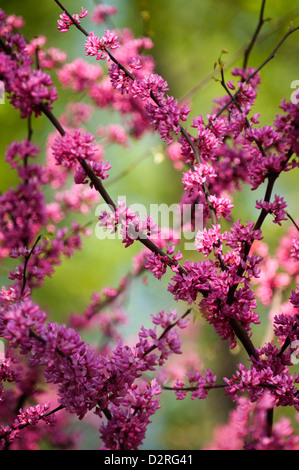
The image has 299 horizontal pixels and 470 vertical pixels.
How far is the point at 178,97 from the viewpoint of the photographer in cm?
925

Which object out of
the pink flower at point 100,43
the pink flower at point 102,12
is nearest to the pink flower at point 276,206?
the pink flower at point 100,43

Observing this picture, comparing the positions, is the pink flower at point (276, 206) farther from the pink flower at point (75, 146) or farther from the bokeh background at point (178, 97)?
the bokeh background at point (178, 97)

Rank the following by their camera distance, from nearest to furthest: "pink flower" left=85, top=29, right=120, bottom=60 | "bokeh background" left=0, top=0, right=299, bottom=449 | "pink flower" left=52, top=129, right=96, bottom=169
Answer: "pink flower" left=52, top=129, right=96, bottom=169 < "pink flower" left=85, top=29, right=120, bottom=60 < "bokeh background" left=0, top=0, right=299, bottom=449

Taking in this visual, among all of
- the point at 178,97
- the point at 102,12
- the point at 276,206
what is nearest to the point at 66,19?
the point at 276,206

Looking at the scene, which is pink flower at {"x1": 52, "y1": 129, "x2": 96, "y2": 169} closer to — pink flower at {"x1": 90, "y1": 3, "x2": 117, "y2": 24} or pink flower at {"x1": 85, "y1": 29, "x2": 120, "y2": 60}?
pink flower at {"x1": 85, "y1": 29, "x2": 120, "y2": 60}

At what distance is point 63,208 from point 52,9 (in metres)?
7.58

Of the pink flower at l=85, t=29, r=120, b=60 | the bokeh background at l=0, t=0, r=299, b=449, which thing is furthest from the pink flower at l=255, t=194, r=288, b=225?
the bokeh background at l=0, t=0, r=299, b=449

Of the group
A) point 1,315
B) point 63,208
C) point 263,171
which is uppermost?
point 63,208

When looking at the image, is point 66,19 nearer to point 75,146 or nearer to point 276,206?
point 75,146

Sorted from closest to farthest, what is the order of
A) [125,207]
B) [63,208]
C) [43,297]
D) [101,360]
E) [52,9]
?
1. [101,360]
2. [125,207]
3. [63,208]
4. [52,9]
5. [43,297]

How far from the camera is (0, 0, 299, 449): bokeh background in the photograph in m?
9.20

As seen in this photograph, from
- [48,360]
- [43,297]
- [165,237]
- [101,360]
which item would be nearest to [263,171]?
[101,360]
